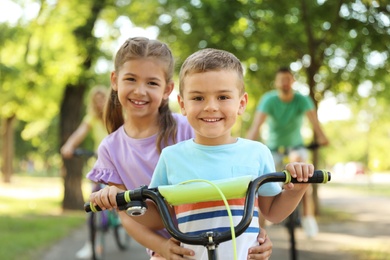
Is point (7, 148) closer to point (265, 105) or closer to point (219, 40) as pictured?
point (219, 40)

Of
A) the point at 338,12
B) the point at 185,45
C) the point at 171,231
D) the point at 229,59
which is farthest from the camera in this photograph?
the point at 185,45

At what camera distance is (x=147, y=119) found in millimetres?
3064

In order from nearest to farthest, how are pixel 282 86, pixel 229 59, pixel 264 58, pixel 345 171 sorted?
pixel 229 59 → pixel 282 86 → pixel 264 58 → pixel 345 171

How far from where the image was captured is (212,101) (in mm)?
2316

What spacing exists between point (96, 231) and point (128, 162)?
4.62m

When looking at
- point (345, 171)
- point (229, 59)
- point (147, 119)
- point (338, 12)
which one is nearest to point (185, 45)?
point (338, 12)

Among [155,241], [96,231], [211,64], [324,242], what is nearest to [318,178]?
[211,64]

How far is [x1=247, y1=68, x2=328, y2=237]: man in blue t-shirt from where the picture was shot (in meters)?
7.11

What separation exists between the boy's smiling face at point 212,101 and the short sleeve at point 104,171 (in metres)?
0.69

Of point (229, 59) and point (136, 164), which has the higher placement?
point (229, 59)

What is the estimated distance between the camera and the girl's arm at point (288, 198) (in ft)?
7.32

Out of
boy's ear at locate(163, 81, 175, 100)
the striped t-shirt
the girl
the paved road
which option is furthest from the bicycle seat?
the paved road

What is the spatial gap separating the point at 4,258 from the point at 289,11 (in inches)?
223

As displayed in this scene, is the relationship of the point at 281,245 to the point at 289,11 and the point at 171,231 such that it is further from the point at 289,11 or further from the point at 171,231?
the point at 171,231
